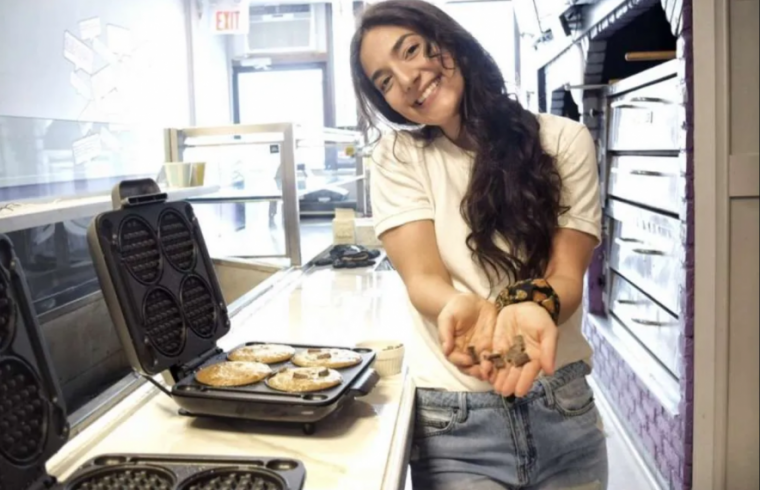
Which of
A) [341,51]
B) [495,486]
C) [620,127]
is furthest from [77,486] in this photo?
[341,51]

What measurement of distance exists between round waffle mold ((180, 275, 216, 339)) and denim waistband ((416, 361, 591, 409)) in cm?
35

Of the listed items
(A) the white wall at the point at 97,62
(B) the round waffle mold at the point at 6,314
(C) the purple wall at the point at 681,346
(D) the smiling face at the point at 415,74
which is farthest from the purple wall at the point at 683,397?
(A) the white wall at the point at 97,62

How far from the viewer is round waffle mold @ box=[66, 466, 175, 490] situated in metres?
0.70

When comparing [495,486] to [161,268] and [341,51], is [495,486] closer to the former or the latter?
[161,268]

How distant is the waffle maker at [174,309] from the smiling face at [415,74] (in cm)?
39

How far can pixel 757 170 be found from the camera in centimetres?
18

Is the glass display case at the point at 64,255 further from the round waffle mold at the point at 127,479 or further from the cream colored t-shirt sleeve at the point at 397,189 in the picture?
the round waffle mold at the point at 127,479

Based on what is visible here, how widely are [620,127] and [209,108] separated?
313cm

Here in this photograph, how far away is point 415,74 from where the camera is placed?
1.01 meters

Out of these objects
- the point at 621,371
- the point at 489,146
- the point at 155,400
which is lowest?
the point at 621,371

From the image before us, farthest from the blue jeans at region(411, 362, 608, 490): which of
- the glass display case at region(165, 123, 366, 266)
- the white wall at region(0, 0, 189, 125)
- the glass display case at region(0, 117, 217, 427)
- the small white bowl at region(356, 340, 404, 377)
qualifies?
the white wall at region(0, 0, 189, 125)

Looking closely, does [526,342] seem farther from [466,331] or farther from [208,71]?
[208,71]

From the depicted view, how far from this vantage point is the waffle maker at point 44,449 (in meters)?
0.68

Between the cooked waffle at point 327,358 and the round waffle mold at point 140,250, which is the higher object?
the round waffle mold at point 140,250
